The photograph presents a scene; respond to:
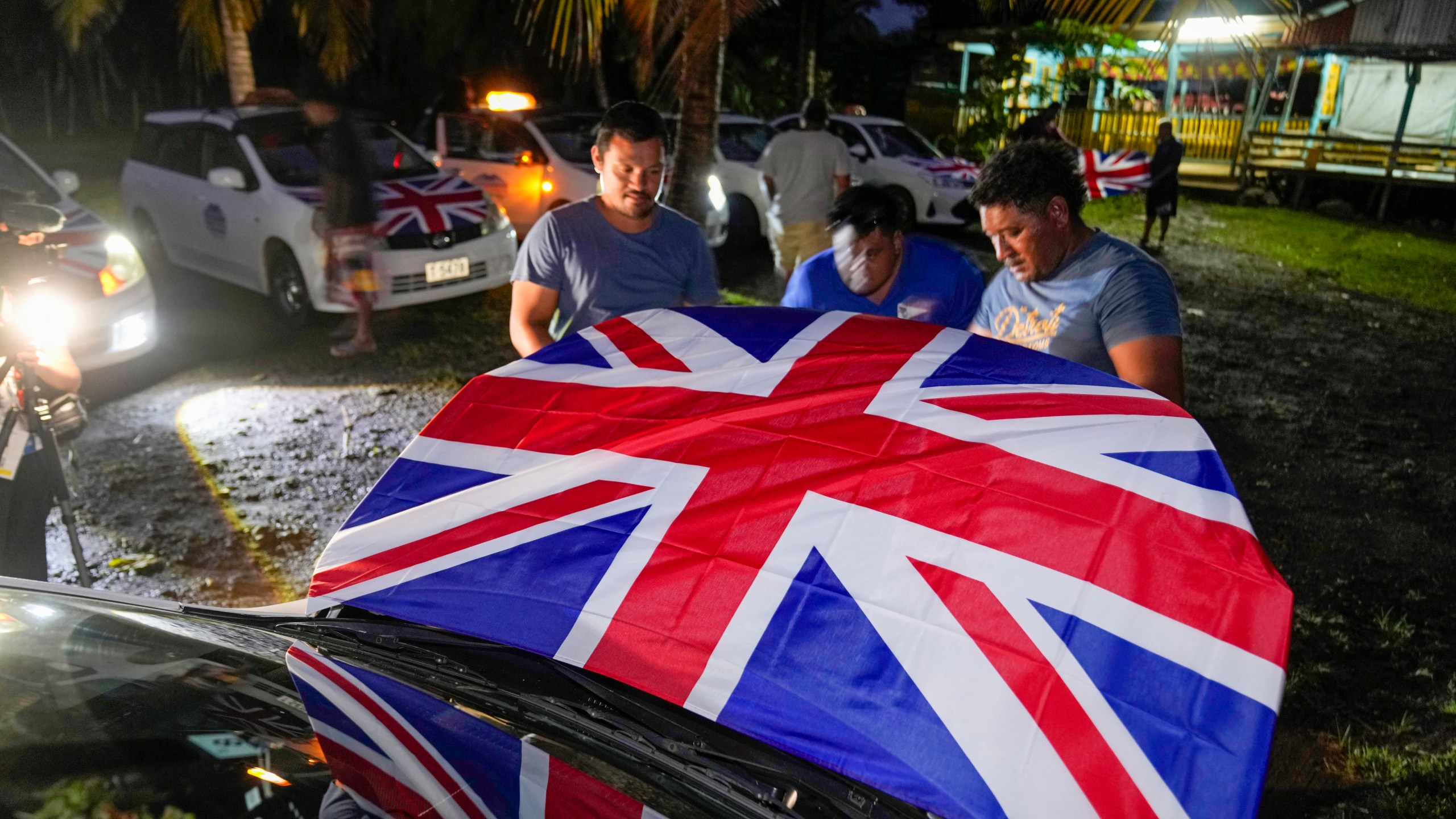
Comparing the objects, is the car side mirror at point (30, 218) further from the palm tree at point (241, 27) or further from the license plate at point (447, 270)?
the palm tree at point (241, 27)

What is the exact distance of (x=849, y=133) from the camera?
12.7m

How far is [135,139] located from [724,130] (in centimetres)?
634

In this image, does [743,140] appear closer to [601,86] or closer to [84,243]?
[601,86]

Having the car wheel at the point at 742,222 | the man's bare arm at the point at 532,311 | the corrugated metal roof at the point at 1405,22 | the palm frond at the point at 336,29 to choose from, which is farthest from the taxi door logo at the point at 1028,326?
the corrugated metal roof at the point at 1405,22

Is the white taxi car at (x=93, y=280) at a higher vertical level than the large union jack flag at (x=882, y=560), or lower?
lower

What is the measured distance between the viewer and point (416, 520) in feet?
7.06

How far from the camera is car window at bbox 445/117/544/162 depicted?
9914 millimetres

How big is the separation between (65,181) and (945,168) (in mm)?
9480

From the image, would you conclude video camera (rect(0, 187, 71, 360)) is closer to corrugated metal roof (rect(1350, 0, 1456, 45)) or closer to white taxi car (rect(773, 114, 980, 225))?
white taxi car (rect(773, 114, 980, 225))

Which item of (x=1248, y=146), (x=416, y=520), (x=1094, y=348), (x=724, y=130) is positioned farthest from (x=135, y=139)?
(x=1248, y=146)

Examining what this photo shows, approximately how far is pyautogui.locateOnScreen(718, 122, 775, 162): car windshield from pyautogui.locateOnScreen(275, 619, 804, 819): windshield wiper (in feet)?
33.2

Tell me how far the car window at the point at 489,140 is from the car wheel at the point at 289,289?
9.21 ft

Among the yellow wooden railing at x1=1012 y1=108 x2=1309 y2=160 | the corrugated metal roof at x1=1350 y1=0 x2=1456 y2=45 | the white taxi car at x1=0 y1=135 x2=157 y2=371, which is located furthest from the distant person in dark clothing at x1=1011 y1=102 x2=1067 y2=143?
the corrugated metal roof at x1=1350 y1=0 x2=1456 y2=45

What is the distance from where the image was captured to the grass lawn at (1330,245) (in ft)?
35.9
